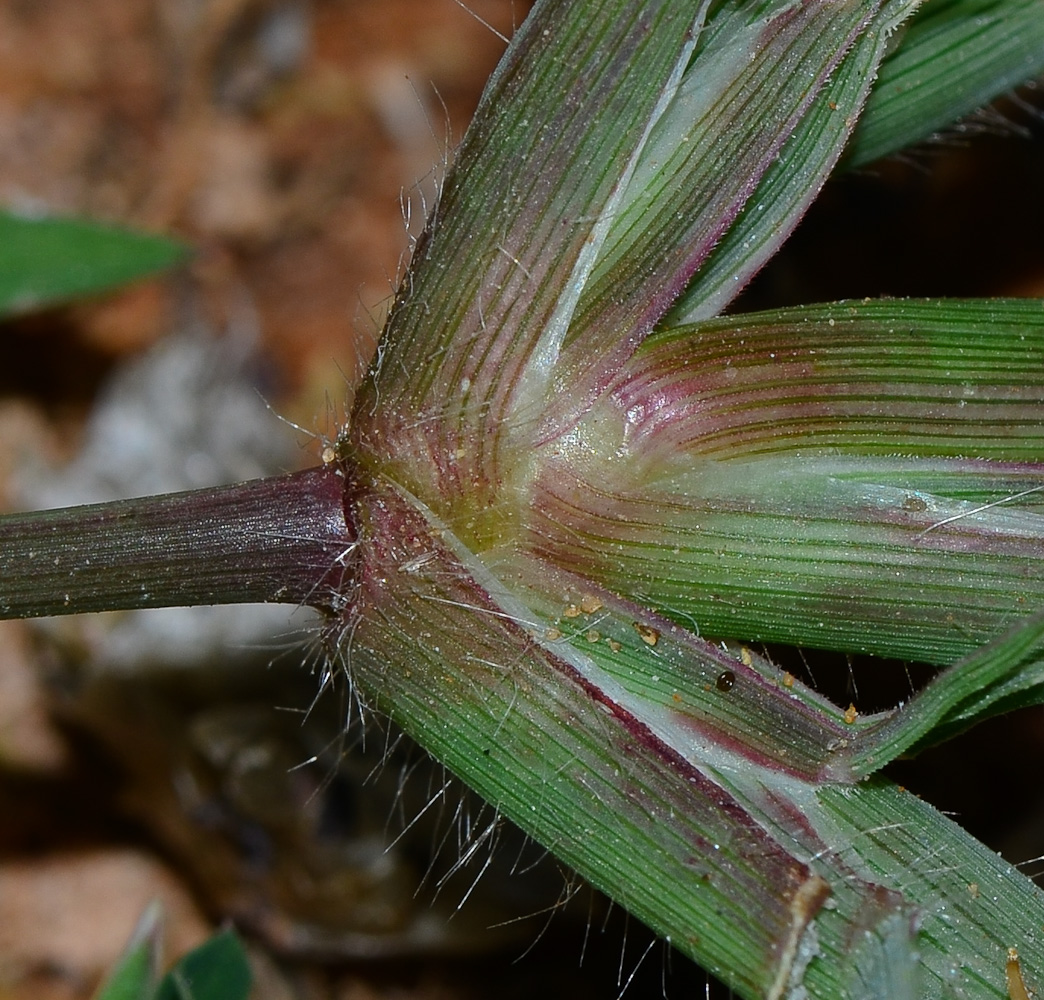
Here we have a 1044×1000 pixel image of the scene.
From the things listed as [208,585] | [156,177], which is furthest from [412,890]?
[156,177]

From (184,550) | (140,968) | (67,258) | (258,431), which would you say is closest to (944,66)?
(184,550)

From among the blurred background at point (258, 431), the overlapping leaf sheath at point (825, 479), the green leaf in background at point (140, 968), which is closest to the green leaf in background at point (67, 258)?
the blurred background at point (258, 431)

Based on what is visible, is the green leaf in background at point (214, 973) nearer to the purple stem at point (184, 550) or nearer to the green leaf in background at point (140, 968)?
the green leaf in background at point (140, 968)

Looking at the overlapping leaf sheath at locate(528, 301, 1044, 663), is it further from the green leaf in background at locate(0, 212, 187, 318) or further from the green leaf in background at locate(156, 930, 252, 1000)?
the green leaf in background at locate(0, 212, 187, 318)

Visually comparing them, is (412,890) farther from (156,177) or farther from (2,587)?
(156,177)

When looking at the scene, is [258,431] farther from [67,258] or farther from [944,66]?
[944,66]
